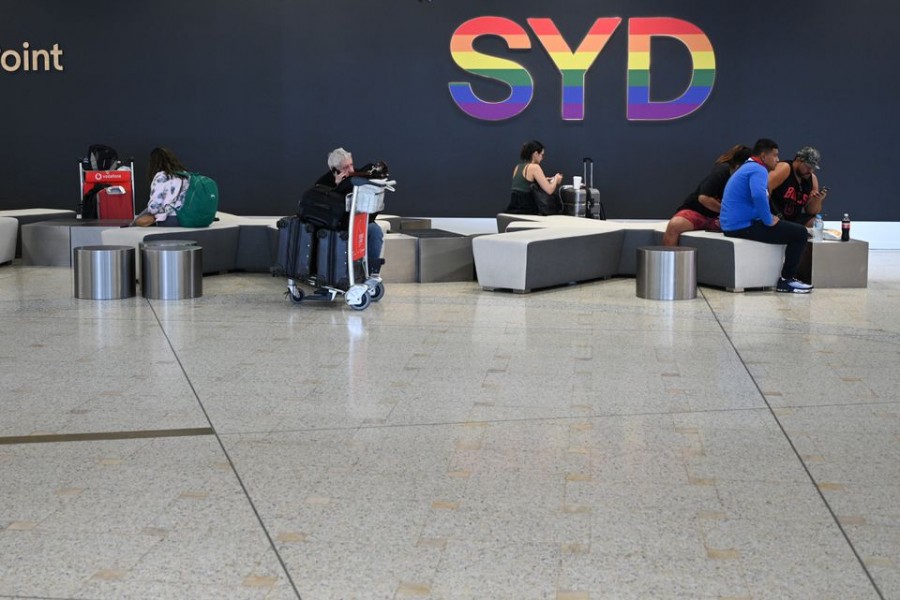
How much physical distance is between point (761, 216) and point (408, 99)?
19.1ft

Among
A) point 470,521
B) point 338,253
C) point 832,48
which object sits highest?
point 832,48

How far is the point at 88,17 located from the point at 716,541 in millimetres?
12482

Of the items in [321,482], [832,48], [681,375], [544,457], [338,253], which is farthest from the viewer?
[832,48]

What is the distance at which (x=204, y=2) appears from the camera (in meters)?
14.0

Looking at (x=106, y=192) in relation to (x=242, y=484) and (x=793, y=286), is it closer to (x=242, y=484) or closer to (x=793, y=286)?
(x=793, y=286)

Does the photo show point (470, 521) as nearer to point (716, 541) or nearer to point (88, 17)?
point (716, 541)

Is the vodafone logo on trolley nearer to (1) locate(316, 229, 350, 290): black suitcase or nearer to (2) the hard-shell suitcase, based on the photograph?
(2) the hard-shell suitcase

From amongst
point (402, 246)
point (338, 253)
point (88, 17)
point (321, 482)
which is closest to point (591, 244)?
point (402, 246)

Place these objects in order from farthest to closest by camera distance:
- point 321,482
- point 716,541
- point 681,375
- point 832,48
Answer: point 832,48 < point 681,375 < point 321,482 < point 716,541

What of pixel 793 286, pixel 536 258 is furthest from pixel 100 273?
pixel 793 286

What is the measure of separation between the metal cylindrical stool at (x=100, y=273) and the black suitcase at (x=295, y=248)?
1.25m

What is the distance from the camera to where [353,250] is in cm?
821

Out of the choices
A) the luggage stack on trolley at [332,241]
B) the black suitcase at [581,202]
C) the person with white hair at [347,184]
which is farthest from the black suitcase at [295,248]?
the black suitcase at [581,202]

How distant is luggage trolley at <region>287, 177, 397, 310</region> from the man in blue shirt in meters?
2.87
